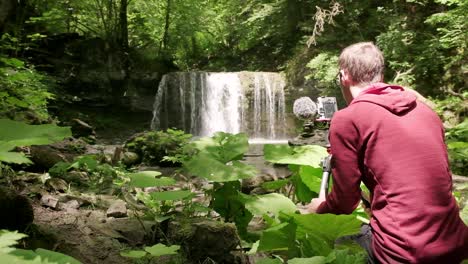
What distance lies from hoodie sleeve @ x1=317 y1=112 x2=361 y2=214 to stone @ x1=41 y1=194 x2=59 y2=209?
6.77 ft

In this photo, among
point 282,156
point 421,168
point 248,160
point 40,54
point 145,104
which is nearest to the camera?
point 421,168

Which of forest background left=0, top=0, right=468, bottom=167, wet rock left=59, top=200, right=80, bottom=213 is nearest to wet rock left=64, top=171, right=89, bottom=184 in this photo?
wet rock left=59, top=200, right=80, bottom=213

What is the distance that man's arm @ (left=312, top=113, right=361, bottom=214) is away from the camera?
165 centimetres

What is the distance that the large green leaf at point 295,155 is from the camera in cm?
246

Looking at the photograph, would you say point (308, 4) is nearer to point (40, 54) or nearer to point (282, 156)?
point (40, 54)

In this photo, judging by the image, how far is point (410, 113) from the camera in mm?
1592

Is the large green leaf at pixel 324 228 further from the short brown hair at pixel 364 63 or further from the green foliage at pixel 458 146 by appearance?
the green foliage at pixel 458 146

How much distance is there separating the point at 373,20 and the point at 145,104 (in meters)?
8.53

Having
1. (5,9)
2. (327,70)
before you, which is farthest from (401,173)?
(327,70)

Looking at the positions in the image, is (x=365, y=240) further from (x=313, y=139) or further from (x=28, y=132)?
(x=313, y=139)

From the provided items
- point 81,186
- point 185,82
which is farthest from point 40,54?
point 81,186

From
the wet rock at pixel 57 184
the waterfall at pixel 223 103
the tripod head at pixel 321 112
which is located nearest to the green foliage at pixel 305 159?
the tripod head at pixel 321 112

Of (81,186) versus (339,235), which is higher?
(339,235)

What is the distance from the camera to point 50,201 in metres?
2.91
